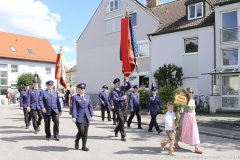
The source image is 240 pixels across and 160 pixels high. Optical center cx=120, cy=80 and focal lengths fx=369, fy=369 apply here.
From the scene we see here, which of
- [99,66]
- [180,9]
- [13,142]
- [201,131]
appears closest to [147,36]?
[180,9]

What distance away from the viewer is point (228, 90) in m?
24.6

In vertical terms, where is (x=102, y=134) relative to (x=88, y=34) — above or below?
below

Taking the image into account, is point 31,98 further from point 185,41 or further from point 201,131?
point 185,41

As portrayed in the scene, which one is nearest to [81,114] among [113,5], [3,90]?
[113,5]

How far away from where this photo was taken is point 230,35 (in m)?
24.6

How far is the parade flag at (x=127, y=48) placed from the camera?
12367 mm

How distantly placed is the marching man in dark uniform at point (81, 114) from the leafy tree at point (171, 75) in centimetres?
1732

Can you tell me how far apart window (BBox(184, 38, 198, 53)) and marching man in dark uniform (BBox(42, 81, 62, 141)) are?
669 inches

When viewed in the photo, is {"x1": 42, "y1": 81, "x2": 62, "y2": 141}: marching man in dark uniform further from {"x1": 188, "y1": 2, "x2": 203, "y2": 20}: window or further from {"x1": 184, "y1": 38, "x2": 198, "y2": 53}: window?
{"x1": 188, "y1": 2, "x2": 203, "y2": 20}: window

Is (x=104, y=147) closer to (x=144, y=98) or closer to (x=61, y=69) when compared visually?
(x=61, y=69)

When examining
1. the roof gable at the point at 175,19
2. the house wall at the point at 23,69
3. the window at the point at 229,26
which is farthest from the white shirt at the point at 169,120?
the house wall at the point at 23,69

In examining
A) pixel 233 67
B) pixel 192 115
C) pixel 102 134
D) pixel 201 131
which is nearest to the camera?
pixel 192 115

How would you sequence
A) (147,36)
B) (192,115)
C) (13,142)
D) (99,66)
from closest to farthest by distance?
(192,115) → (13,142) → (147,36) → (99,66)

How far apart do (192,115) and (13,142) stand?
17.6 feet
